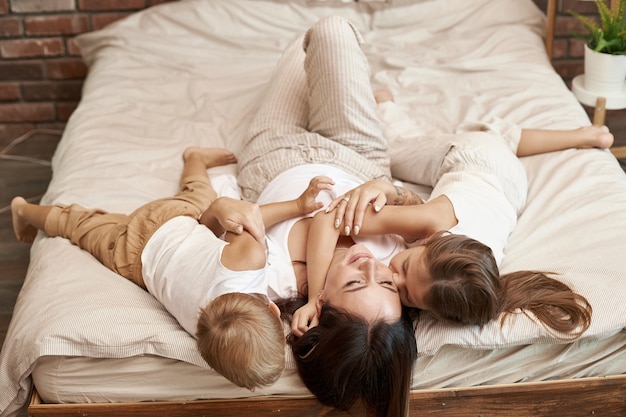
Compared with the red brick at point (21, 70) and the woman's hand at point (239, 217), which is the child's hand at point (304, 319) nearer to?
the woman's hand at point (239, 217)

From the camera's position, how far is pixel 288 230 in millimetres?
1542

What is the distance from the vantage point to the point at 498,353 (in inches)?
53.8

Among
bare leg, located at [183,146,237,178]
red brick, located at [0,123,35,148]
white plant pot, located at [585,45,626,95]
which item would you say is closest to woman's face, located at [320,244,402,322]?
bare leg, located at [183,146,237,178]

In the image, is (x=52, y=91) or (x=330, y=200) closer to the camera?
(x=330, y=200)

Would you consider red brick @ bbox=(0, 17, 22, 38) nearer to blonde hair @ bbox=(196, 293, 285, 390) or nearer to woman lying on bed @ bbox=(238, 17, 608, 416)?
woman lying on bed @ bbox=(238, 17, 608, 416)

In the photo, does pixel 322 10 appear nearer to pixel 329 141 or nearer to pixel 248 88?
pixel 248 88

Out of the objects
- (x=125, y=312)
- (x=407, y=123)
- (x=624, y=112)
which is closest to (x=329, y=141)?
(x=407, y=123)

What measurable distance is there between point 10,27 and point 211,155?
1.35 meters

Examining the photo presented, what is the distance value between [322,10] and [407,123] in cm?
77

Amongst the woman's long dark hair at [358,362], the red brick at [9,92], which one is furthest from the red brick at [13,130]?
the woman's long dark hair at [358,362]

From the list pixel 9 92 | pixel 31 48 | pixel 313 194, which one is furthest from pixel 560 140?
pixel 9 92

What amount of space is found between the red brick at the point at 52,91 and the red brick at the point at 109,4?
0.96ft

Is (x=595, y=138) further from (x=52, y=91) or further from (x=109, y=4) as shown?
(x=52, y=91)

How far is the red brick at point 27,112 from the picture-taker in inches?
117
